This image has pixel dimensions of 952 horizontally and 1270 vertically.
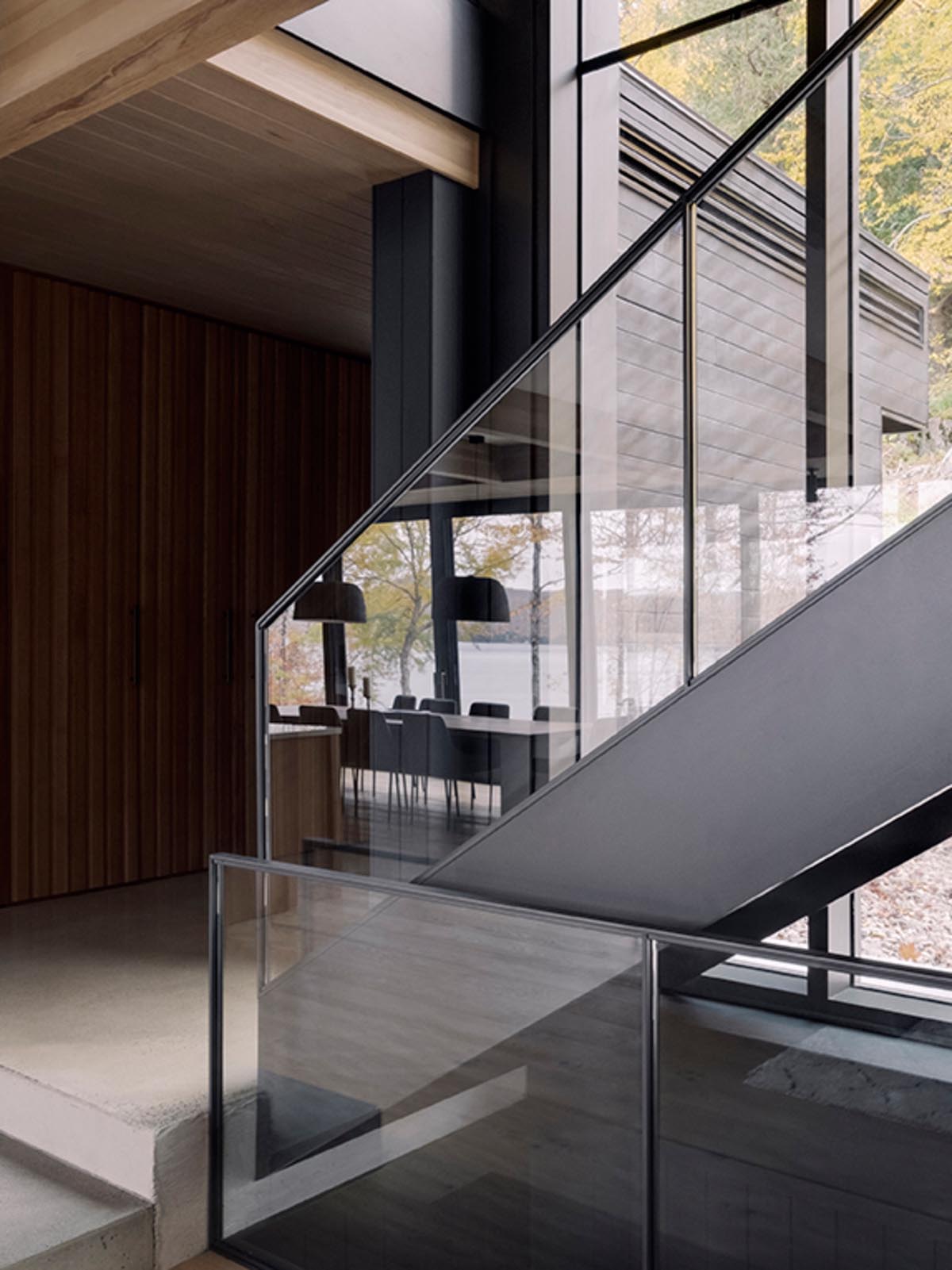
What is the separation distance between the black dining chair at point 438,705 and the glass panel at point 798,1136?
935 millimetres

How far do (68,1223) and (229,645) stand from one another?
12.7 feet

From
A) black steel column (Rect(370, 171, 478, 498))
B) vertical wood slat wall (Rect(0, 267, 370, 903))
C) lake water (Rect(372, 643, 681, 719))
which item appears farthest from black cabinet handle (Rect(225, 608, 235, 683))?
lake water (Rect(372, 643, 681, 719))

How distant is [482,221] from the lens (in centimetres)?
441

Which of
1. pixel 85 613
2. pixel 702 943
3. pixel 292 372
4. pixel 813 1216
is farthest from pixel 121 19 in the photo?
pixel 292 372

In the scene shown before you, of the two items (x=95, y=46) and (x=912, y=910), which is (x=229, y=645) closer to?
(x=912, y=910)

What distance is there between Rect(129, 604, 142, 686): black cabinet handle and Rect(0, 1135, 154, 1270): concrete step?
10.3 feet

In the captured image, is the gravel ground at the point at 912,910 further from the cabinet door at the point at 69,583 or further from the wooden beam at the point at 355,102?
the cabinet door at the point at 69,583

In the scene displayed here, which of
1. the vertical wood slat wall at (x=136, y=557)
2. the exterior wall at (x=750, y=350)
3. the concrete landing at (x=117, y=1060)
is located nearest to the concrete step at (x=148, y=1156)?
the concrete landing at (x=117, y=1060)

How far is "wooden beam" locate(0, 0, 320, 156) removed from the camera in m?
2.49

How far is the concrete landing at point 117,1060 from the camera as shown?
2.99 m

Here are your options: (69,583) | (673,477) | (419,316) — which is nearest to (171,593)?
(69,583)

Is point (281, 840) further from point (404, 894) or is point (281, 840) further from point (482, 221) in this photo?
point (482, 221)

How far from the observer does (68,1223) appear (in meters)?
2.86

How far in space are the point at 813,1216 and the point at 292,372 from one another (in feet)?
18.2
